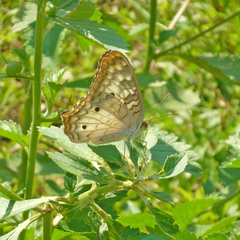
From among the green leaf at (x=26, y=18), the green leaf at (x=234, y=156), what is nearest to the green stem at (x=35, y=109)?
the green leaf at (x=26, y=18)

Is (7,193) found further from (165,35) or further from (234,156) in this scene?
(165,35)

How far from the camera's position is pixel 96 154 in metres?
0.87

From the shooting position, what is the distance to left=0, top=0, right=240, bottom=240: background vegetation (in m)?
0.78

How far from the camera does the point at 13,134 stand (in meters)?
0.89

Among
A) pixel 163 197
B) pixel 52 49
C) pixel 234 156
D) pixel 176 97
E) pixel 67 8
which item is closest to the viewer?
pixel 163 197

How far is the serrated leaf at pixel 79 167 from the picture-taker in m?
0.73

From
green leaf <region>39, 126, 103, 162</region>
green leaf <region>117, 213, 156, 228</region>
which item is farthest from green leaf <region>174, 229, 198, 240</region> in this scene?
green leaf <region>39, 126, 103, 162</region>

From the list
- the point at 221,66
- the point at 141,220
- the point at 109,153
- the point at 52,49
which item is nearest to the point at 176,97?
the point at 221,66

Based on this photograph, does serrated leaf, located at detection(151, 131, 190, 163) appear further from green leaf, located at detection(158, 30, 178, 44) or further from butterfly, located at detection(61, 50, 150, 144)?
green leaf, located at detection(158, 30, 178, 44)

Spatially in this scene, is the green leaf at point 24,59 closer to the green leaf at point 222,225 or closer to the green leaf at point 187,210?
the green leaf at point 187,210

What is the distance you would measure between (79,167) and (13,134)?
9.1 inches

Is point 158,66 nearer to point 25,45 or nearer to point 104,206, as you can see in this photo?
point 25,45

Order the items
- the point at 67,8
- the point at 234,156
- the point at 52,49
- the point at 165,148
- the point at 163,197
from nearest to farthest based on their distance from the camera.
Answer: the point at 163,197, the point at 67,8, the point at 165,148, the point at 234,156, the point at 52,49

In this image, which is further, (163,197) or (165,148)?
(165,148)
